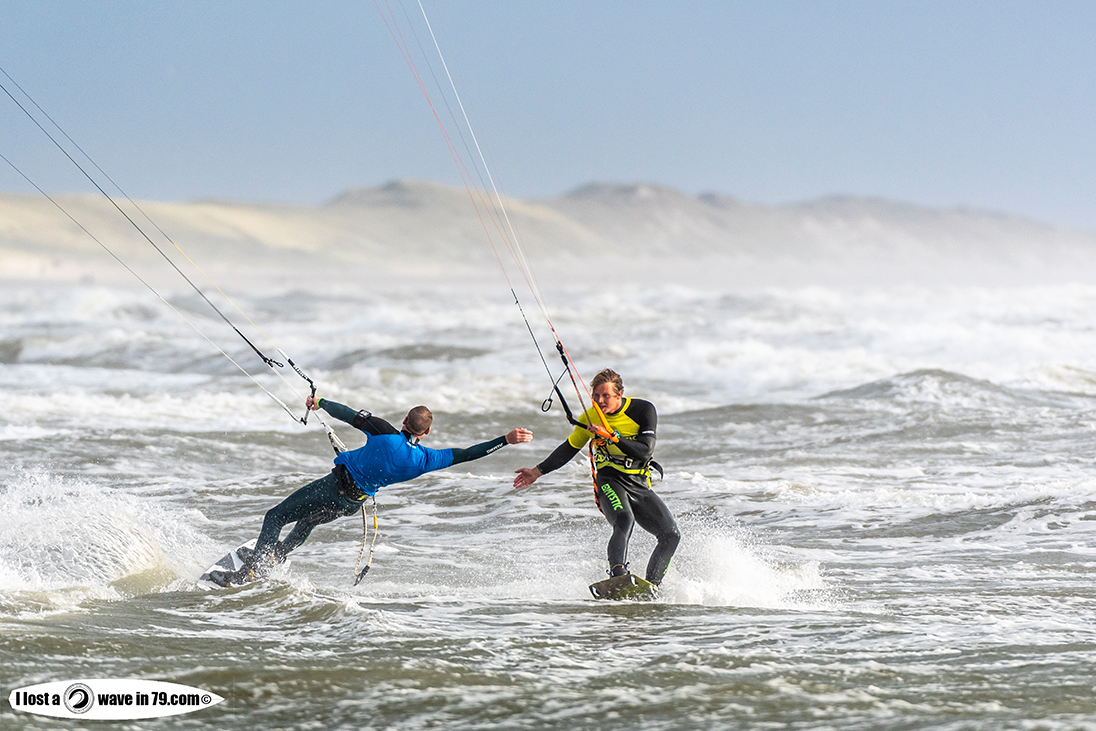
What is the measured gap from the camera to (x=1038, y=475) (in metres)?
12.5

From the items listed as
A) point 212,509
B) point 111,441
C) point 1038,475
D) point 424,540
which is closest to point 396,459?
point 424,540

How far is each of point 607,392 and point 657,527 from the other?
3.02 ft

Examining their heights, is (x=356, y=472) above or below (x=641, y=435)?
below

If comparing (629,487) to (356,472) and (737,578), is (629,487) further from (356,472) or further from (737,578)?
(356,472)

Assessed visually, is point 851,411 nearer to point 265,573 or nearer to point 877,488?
point 877,488

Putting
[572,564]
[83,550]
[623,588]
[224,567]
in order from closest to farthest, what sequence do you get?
[623,588] → [224,567] → [83,550] → [572,564]

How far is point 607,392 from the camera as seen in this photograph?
22.6 ft

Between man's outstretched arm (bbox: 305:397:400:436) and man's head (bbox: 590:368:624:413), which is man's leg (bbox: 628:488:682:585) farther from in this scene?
man's outstretched arm (bbox: 305:397:400:436)

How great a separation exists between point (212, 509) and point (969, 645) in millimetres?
7801

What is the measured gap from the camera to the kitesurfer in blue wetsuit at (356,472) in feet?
22.9

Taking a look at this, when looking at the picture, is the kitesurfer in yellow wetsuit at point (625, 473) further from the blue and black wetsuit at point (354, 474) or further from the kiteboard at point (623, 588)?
the blue and black wetsuit at point (354, 474)

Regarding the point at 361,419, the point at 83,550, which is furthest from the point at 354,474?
the point at 83,550

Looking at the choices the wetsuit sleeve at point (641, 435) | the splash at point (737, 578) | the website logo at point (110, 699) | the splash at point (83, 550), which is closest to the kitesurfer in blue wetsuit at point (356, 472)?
the wetsuit sleeve at point (641, 435)

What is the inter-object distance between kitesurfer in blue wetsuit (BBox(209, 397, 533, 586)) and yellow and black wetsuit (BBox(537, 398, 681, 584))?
1.73 ft
